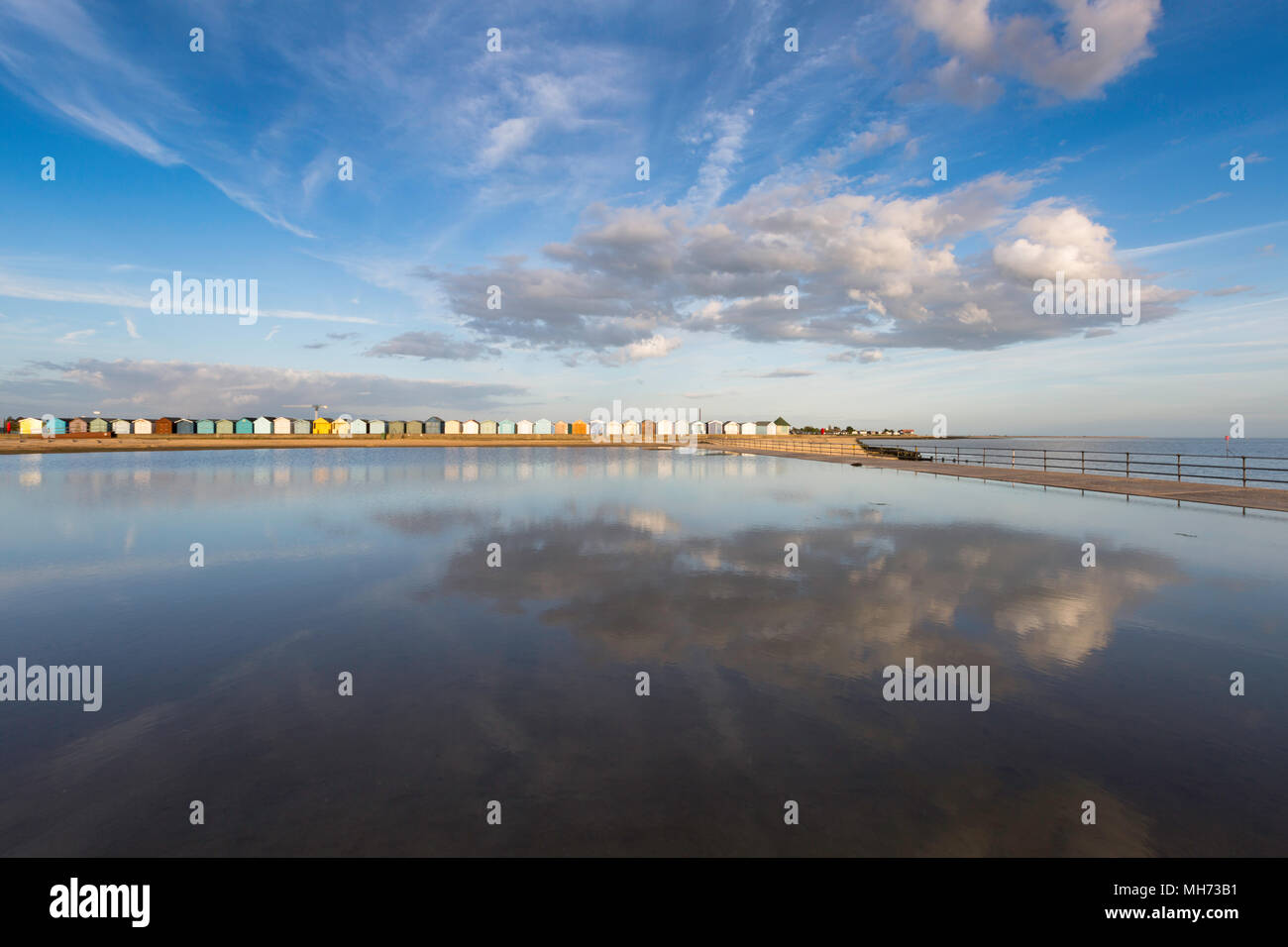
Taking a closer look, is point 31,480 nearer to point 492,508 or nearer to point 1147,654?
point 492,508

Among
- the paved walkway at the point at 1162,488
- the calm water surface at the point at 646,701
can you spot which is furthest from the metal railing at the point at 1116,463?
the calm water surface at the point at 646,701

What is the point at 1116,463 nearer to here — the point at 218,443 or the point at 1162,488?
the point at 1162,488

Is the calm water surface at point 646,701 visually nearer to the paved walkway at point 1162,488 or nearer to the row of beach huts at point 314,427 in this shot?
the paved walkway at point 1162,488

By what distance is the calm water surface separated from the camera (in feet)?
12.8

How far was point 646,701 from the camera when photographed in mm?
5828

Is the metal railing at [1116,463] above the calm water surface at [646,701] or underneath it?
above

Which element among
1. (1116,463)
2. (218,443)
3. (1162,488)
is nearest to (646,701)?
(1162,488)

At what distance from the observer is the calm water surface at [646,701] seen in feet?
12.8

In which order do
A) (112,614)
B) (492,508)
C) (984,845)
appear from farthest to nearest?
(492,508) → (112,614) → (984,845)

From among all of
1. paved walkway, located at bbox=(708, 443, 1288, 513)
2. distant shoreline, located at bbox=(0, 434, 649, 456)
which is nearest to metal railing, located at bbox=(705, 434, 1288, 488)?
paved walkway, located at bbox=(708, 443, 1288, 513)

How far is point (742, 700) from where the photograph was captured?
19.0 ft

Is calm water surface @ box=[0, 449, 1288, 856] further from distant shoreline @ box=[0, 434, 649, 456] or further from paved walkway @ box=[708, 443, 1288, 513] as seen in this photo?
distant shoreline @ box=[0, 434, 649, 456]

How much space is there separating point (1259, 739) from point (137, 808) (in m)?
9.24
